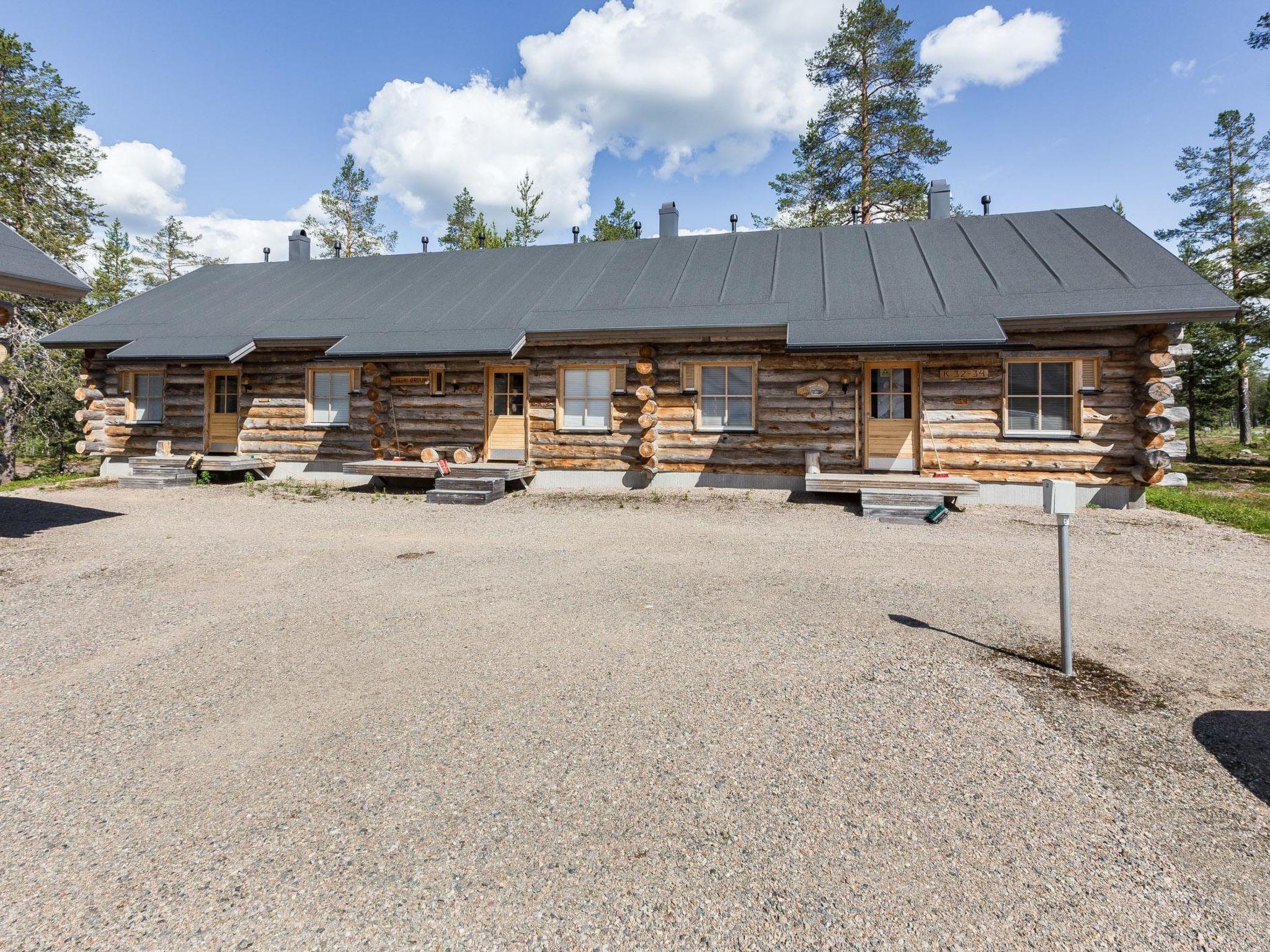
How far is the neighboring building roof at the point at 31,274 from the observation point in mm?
6684

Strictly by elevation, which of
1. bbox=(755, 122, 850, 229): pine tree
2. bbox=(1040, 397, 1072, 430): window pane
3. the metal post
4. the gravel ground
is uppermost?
bbox=(755, 122, 850, 229): pine tree

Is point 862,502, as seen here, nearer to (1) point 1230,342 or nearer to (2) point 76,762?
(2) point 76,762

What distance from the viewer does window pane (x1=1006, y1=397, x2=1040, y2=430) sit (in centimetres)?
1048

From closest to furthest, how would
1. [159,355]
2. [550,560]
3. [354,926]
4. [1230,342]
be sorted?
1. [354,926]
2. [550,560]
3. [159,355]
4. [1230,342]

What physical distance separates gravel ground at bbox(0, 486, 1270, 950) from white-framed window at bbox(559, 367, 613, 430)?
21.0ft

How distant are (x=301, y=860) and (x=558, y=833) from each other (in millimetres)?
978

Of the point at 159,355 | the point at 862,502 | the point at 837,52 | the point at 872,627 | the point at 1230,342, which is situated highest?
the point at 837,52

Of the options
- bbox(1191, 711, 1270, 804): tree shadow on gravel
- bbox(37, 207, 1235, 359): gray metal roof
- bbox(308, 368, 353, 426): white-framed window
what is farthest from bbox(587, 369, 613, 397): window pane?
bbox(1191, 711, 1270, 804): tree shadow on gravel

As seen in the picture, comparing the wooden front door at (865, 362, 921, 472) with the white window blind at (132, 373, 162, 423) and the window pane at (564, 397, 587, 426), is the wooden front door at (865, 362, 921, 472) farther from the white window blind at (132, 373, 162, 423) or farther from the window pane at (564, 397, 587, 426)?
the white window blind at (132, 373, 162, 423)

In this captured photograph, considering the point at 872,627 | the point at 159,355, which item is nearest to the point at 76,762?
the point at 872,627

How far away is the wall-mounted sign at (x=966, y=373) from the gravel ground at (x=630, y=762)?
533cm

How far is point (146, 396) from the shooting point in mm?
14391

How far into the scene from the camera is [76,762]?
2.86 metres

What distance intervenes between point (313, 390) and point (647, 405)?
7.88m
